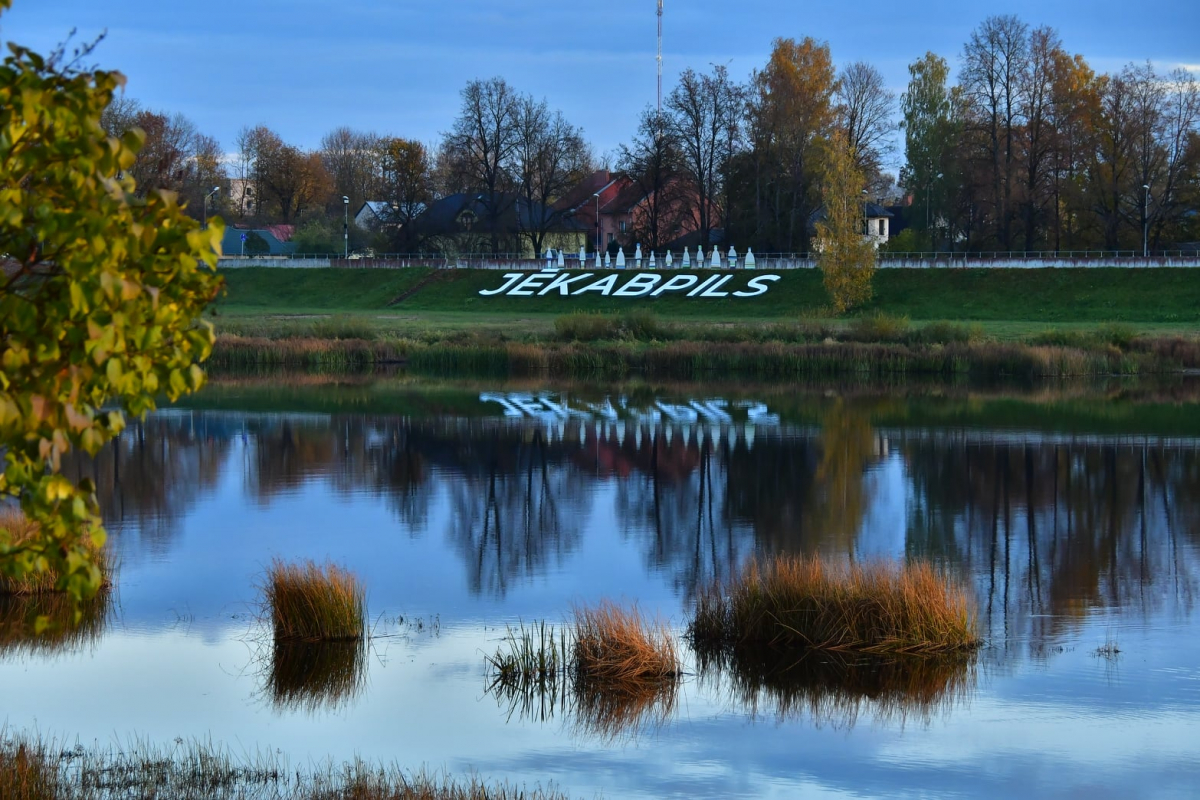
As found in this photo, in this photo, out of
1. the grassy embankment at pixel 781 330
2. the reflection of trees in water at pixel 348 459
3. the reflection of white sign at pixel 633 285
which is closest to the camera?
the reflection of trees in water at pixel 348 459

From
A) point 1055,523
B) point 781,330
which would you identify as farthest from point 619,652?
point 781,330

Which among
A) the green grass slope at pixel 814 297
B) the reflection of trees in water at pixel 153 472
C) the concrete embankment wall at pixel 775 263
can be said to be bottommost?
the reflection of trees in water at pixel 153 472

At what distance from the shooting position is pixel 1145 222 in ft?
236

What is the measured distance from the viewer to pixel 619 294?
70188mm

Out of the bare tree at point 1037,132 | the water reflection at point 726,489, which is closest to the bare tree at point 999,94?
the bare tree at point 1037,132

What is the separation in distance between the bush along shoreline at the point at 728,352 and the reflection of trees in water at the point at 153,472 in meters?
15.4

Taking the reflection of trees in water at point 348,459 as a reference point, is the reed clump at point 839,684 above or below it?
below

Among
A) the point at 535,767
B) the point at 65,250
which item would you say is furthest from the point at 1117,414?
the point at 65,250

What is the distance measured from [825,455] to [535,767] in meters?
19.6

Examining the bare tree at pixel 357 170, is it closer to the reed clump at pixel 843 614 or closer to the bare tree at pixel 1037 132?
the bare tree at pixel 1037 132

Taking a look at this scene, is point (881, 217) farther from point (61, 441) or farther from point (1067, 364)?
point (61, 441)

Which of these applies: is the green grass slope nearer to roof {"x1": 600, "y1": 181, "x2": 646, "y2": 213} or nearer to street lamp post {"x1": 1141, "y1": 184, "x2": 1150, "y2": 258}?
street lamp post {"x1": 1141, "y1": 184, "x2": 1150, "y2": 258}

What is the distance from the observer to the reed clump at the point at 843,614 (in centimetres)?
1338

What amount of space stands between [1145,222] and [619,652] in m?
66.5
